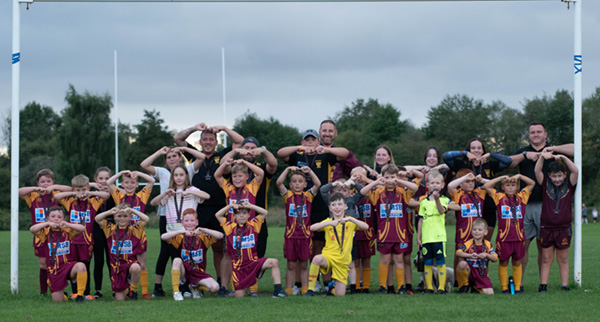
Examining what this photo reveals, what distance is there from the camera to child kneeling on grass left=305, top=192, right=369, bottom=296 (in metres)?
9.17

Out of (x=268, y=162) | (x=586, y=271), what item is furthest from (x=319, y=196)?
(x=586, y=271)

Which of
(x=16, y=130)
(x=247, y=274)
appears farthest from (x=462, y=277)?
(x=16, y=130)

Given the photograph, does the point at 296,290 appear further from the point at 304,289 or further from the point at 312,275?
the point at 312,275

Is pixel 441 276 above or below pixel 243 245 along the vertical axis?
below

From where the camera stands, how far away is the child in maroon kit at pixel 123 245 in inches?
366

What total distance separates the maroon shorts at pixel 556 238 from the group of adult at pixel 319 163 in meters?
0.16

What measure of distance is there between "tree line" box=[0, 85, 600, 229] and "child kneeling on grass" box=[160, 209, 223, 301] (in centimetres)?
3231

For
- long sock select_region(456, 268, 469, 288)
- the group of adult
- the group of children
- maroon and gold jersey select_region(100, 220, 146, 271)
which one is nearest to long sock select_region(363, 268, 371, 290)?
the group of children

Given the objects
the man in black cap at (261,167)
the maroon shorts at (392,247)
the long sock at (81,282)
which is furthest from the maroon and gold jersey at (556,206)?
the long sock at (81,282)

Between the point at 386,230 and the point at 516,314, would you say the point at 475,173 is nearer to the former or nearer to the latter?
the point at 386,230

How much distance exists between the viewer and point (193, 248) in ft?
31.2

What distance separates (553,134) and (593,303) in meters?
49.9

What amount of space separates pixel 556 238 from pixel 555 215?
0.99 ft

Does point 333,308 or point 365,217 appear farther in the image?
point 365,217
